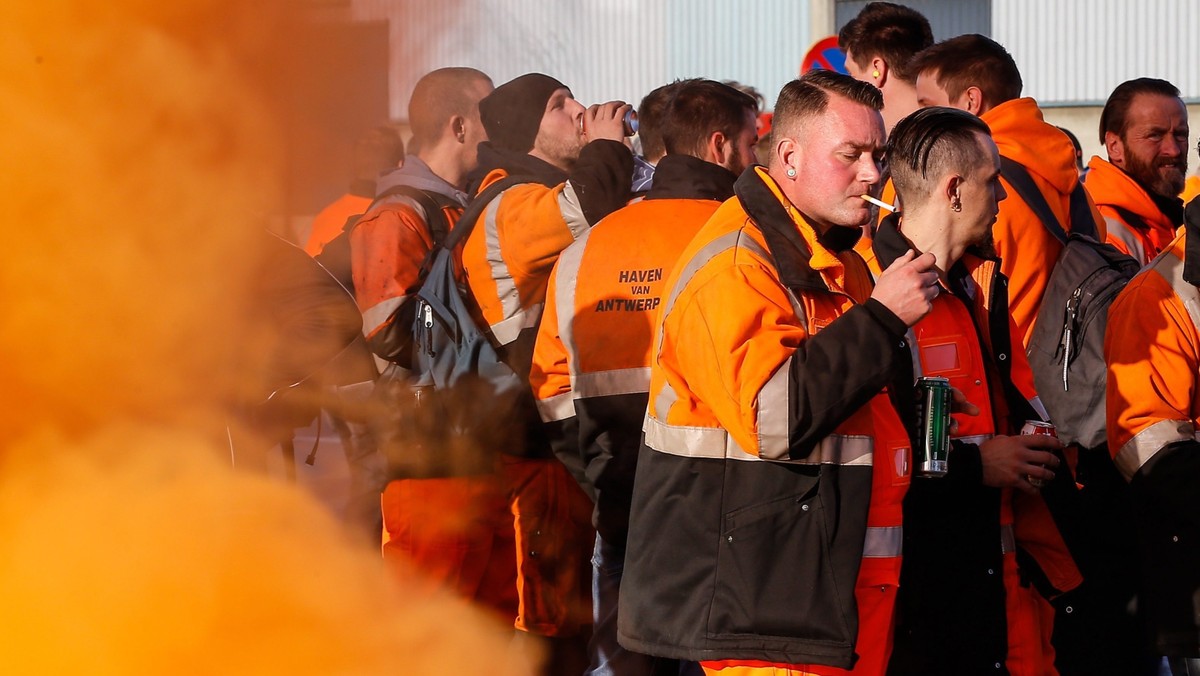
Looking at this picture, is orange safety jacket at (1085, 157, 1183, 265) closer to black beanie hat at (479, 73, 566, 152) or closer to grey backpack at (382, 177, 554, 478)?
black beanie hat at (479, 73, 566, 152)

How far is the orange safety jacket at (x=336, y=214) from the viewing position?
12.1ft

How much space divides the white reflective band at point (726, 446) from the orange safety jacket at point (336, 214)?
3.15 ft

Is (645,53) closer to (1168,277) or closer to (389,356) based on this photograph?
(389,356)

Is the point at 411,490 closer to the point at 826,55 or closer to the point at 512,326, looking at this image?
the point at 512,326

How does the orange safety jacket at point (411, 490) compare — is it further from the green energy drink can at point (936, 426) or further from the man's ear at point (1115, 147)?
the man's ear at point (1115, 147)

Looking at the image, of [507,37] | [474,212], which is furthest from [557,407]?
[507,37]

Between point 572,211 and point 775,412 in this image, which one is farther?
point 572,211

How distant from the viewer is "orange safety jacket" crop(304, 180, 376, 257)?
3.68 m

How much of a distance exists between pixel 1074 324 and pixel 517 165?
2.07 metres

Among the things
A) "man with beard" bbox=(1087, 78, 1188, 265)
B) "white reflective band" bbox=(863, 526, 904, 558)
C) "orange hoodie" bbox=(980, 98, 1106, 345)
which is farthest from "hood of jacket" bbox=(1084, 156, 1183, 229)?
"white reflective band" bbox=(863, 526, 904, 558)

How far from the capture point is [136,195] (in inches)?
127

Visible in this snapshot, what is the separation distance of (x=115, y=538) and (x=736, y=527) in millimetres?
1418

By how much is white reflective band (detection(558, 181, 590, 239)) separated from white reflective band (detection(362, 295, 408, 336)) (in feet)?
2.35

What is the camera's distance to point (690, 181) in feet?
15.7
